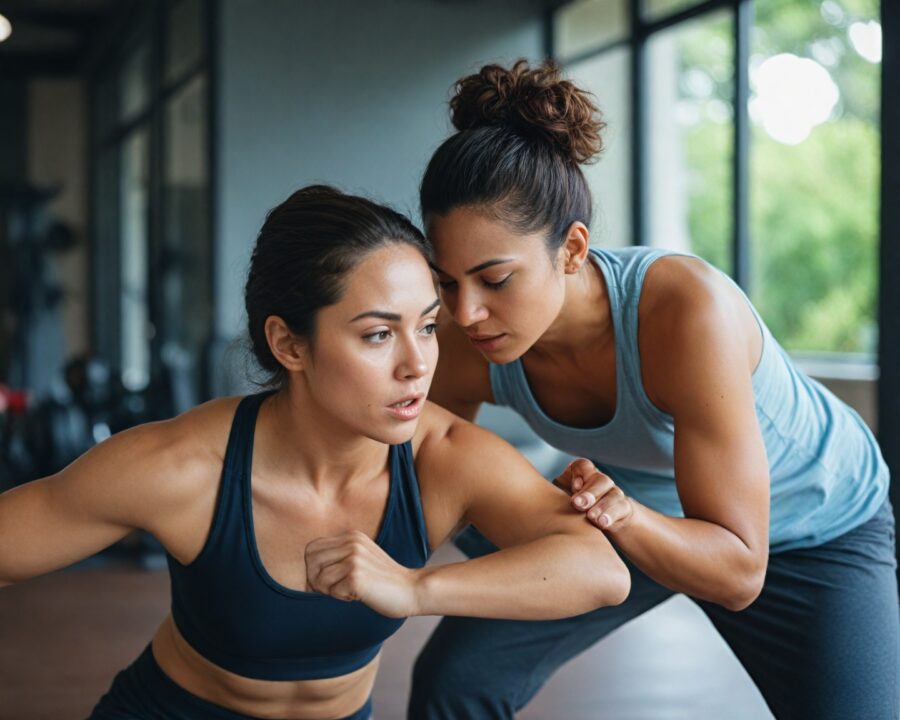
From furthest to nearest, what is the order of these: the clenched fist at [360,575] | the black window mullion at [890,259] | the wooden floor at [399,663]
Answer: the black window mullion at [890,259], the wooden floor at [399,663], the clenched fist at [360,575]

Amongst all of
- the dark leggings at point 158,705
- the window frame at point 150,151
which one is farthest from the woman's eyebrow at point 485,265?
the window frame at point 150,151

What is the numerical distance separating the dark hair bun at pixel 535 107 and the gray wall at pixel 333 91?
346 cm

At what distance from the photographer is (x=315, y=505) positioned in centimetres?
148

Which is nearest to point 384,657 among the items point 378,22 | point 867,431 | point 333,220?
point 867,431

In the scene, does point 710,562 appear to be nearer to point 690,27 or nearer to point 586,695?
point 586,695

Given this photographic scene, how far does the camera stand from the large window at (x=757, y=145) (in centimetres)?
419

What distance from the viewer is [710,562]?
4.62 ft

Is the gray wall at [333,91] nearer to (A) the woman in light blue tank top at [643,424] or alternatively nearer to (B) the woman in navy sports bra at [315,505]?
(A) the woman in light blue tank top at [643,424]

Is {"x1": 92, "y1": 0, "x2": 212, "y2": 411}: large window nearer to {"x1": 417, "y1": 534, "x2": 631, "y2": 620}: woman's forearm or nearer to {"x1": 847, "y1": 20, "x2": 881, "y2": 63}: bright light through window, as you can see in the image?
{"x1": 847, "y1": 20, "x2": 881, "y2": 63}: bright light through window

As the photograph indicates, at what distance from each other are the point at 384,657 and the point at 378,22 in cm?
327

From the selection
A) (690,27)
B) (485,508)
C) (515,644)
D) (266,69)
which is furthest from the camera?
(266,69)

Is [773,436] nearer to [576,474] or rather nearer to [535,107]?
[576,474]

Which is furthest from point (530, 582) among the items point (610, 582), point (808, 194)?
point (808, 194)

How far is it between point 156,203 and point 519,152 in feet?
17.6
